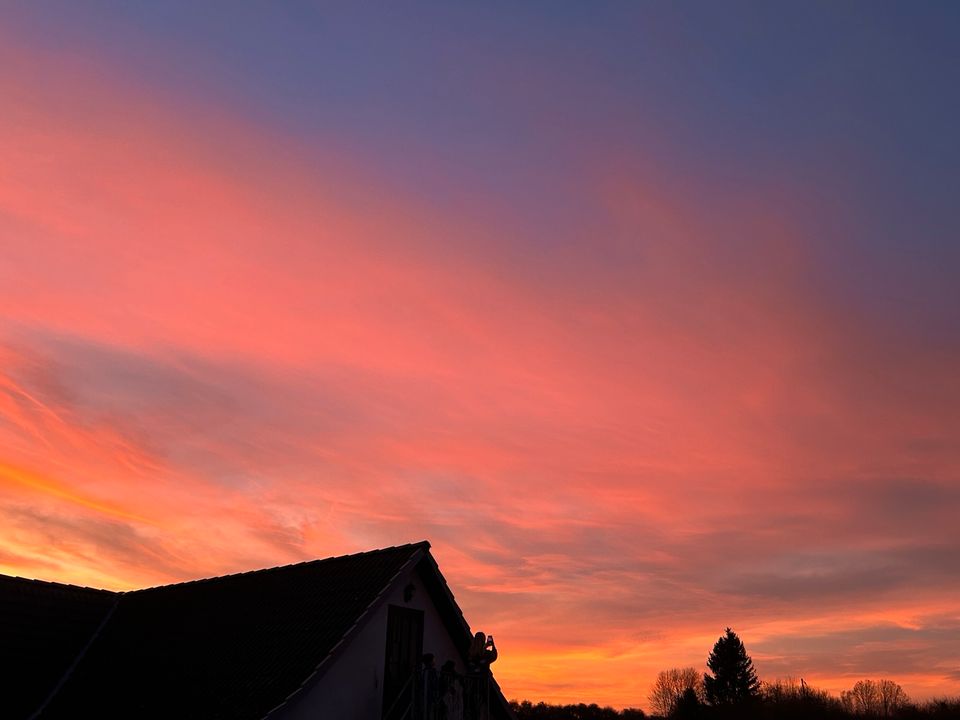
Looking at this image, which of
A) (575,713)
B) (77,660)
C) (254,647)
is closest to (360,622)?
(254,647)

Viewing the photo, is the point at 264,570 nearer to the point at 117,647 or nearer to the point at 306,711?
the point at 117,647

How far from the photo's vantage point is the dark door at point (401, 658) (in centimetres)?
2258

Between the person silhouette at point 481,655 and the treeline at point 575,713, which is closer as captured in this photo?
the person silhouette at point 481,655

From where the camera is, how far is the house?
2139cm

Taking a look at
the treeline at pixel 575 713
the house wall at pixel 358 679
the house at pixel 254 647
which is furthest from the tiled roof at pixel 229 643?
the treeline at pixel 575 713

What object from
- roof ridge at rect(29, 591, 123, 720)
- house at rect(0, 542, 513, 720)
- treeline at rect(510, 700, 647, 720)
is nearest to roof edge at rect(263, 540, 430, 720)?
house at rect(0, 542, 513, 720)

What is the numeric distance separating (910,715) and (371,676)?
66.0m

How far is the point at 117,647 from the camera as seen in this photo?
27656 millimetres

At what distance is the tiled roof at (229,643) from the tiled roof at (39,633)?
0.54 metres

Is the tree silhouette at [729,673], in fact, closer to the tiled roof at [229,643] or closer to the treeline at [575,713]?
the treeline at [575,713]

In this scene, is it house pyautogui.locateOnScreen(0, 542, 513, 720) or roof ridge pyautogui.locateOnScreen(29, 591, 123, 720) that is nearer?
house pyautogui.locateOnScreen(0, 542, 513, 720)

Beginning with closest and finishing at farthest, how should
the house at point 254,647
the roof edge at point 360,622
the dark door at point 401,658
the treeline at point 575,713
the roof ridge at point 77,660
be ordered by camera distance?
the roof edge at point 360,622, the house at point 254,647, the dark door at point 401,658, the roof ridge at point 77,660, the treeline at point 575,713

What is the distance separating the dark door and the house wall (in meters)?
0.22

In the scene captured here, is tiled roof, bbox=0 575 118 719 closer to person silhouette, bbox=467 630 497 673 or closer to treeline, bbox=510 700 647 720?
person silhouette, bbox=467 630 497 673
